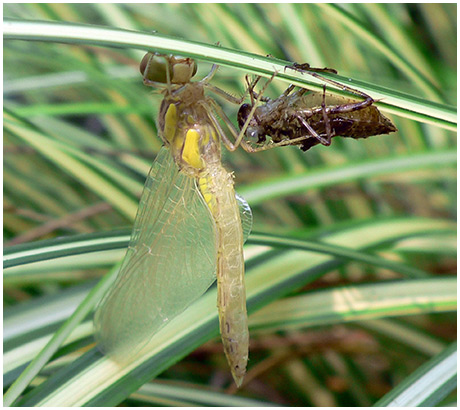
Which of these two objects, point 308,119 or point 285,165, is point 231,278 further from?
point 285,165

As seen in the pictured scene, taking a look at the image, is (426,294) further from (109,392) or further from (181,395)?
(109,392)

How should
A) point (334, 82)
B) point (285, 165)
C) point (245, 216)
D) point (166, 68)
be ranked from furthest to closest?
point (285, 165), point (245, 216), point (166, 68), point (334, 82)

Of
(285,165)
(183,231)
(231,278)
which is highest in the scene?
(285,165)

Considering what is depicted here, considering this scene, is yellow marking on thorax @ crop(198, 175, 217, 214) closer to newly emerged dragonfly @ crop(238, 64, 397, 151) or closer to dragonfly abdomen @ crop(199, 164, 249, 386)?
dragonfly abdomen @ crop(199, 164, 249, 386)

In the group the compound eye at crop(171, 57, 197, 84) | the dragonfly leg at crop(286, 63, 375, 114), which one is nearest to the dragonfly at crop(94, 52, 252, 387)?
the compound eye at crop(171, 57, 197, 84)

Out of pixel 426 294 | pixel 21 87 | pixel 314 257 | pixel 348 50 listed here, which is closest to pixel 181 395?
pixel 314 257

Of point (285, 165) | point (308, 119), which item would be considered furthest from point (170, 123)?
point (285, 165)
